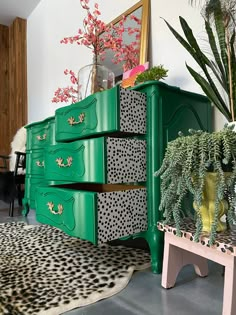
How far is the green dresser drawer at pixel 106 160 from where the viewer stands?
3.65 ft

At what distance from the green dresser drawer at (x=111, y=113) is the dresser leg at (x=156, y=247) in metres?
0.49

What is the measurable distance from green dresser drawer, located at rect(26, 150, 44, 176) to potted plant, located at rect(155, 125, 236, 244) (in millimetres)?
1380

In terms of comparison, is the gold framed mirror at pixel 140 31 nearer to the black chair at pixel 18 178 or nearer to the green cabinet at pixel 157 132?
the green cabinet at pixel 157 132

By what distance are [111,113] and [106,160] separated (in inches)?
8.6

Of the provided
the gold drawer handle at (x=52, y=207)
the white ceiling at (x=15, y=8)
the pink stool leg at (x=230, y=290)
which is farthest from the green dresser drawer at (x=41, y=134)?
the white ceiling at (x=15, y=8)

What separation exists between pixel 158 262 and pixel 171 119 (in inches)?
27.3

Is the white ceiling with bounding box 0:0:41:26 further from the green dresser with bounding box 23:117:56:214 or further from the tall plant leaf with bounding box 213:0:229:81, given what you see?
the tall plant leaf with bounding box 213:0:229:81

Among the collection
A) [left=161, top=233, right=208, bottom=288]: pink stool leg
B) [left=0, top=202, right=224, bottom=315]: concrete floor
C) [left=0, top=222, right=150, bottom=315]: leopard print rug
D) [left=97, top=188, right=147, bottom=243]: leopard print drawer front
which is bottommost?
[left=0, top=202, right=224, bottom=315]: concrete floor

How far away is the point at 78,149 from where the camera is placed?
1.25m

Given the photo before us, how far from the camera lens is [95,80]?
1.67 meters

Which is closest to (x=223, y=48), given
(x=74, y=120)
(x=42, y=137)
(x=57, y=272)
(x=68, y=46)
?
(x=74, y=120)

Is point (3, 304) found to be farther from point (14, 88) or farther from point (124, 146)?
point (14, 88)

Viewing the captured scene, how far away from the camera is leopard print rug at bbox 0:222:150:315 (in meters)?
0.91

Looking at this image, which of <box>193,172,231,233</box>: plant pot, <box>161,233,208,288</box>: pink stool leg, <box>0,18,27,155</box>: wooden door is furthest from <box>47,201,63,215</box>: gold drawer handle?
<box>0,18,27,155</box>: wooden door
